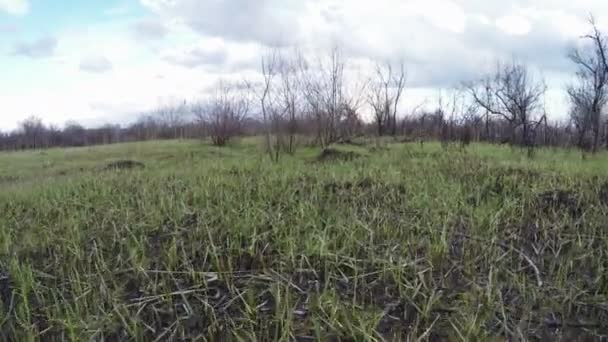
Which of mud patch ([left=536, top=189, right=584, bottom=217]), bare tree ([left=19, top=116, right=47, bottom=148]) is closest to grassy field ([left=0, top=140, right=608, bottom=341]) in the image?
mud patch ([left=536, top=189, right=584, bottom=217])

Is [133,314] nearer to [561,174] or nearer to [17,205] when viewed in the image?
[17,205]

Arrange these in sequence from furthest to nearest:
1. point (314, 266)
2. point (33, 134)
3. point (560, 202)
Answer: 1. point (33, 134)
2. point (560, 202)
3. point (314, 266)

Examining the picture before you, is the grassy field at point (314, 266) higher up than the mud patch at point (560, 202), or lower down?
lower down

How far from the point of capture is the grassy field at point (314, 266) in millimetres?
2377

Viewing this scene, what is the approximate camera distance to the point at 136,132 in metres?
46.0

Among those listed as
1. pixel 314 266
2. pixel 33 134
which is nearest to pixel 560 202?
pixel 314 266

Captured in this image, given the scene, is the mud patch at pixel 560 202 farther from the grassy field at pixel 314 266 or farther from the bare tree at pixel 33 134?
the bare tree at pixel 33 134

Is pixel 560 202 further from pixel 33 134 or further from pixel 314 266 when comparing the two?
pixel 33 134

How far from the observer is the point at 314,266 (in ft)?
9.87

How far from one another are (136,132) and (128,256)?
45862mm

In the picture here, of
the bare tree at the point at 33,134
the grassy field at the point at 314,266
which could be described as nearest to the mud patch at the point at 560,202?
the grassy field at the point at 314,266

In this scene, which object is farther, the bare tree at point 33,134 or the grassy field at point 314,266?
the bare tree at point 33,134

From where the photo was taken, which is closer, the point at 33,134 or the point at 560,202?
the point at 560,202

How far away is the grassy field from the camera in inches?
93.6
